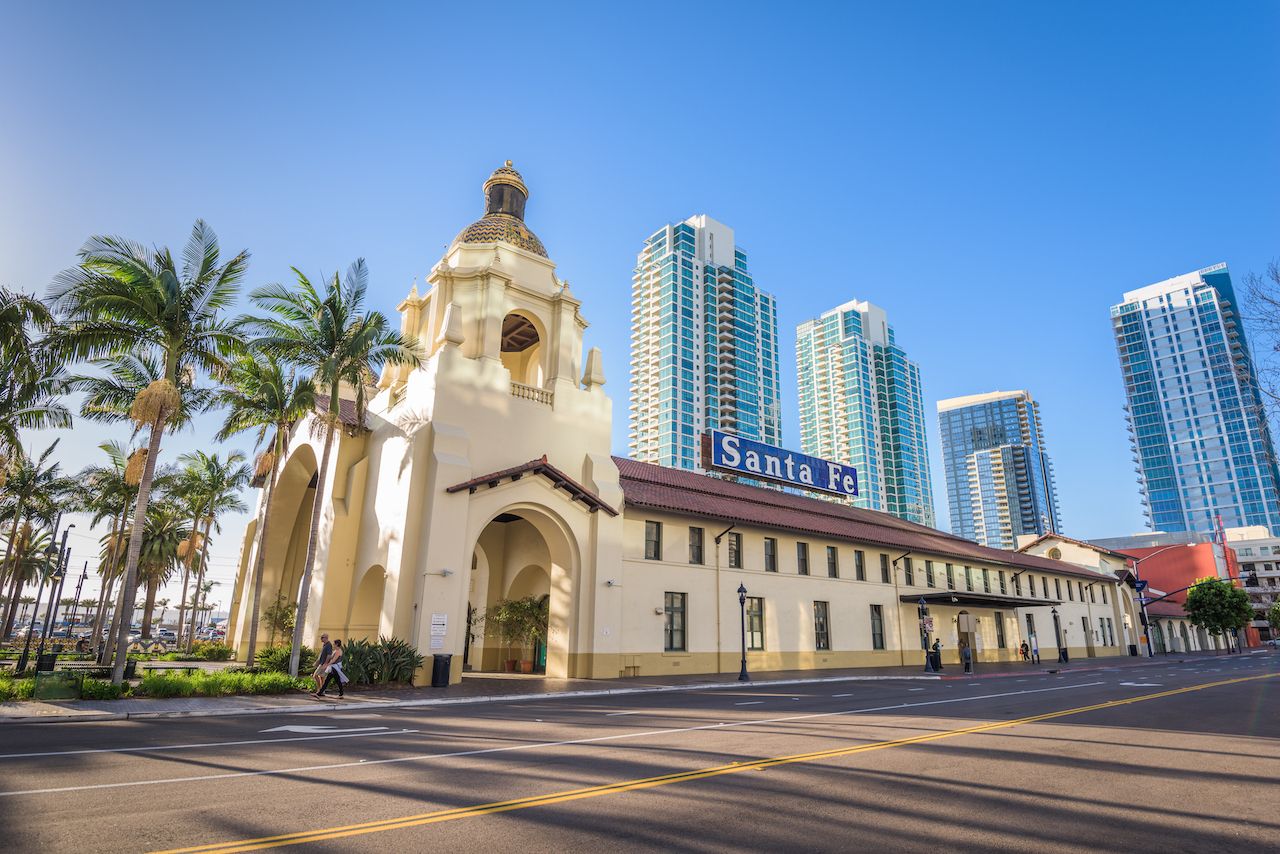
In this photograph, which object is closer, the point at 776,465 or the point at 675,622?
the point at 675,622

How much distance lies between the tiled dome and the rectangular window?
45.5 ft

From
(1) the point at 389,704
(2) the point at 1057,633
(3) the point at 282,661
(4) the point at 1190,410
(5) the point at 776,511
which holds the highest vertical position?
(4) the point at 1190,410

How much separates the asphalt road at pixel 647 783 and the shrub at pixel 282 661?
7699 mm

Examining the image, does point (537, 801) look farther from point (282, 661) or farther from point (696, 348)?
point (696, 348)

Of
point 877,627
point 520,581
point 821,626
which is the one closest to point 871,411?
point 877,627

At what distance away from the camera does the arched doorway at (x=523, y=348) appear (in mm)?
29219

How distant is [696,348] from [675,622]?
290ft

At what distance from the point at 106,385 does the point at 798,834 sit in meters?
24.1

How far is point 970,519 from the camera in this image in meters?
199

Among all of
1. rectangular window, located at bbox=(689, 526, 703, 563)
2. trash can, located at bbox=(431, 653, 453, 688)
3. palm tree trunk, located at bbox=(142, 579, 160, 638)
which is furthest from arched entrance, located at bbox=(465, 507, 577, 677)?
palm tree trunk, located at bbox=(142, 579, 160, 638)

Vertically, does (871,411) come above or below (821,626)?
above

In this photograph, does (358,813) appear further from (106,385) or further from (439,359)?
(106,385)

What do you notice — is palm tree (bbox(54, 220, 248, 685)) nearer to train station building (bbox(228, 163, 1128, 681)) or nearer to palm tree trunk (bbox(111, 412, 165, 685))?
palm tree trunk (bbox(111, 412, 165, 685))

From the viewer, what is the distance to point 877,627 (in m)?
35.8
